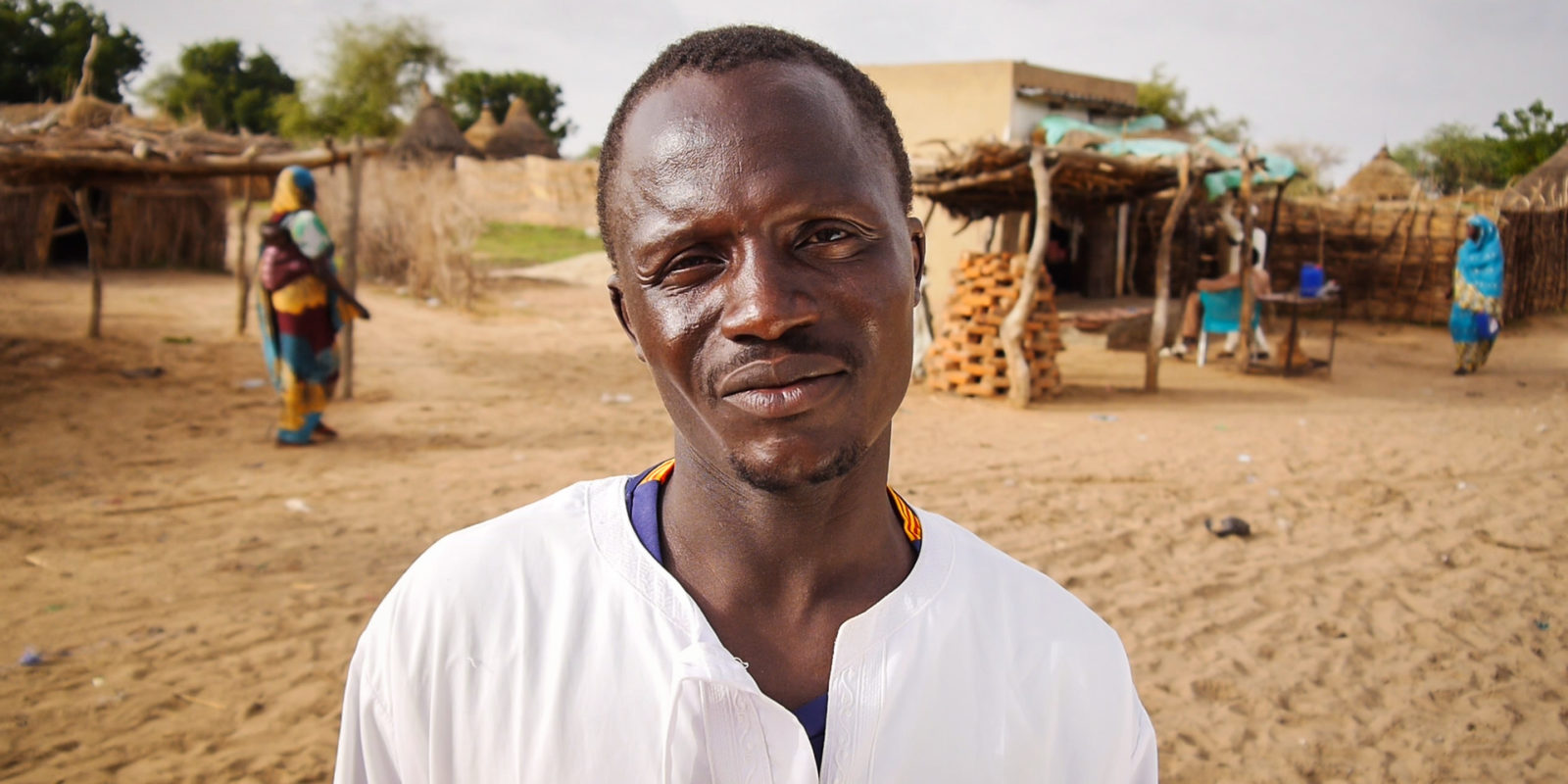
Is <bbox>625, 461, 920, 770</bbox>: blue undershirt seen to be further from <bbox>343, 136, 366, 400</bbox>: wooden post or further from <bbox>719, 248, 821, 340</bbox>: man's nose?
<bbox>343, 136, 366, 400</bbox>: wooden post

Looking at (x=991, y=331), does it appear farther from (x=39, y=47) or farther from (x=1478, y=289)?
(x=39, y=47)

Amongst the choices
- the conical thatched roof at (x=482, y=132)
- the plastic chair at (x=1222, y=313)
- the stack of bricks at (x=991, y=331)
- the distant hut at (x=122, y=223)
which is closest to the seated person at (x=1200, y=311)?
the plastic chair at (x=1222, y=313)

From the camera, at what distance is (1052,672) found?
1026mm

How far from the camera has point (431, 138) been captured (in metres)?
25.5

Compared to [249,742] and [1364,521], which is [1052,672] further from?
[1364,521]

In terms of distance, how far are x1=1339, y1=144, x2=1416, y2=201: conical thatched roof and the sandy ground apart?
863 centimetres

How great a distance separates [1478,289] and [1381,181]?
8901 millimetres

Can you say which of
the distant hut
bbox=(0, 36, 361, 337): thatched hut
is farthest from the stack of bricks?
the distant hut

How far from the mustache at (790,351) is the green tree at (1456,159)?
65.9 feet

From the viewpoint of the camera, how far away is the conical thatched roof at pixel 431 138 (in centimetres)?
2516

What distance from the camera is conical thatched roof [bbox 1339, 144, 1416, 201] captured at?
695 inches

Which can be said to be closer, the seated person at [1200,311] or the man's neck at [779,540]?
the man's neck at [779,540]

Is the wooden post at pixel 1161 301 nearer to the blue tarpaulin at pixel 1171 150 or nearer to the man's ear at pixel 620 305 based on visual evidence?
the blue tarpaulin at pixel 1171 150

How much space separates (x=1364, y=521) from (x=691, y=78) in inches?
223
